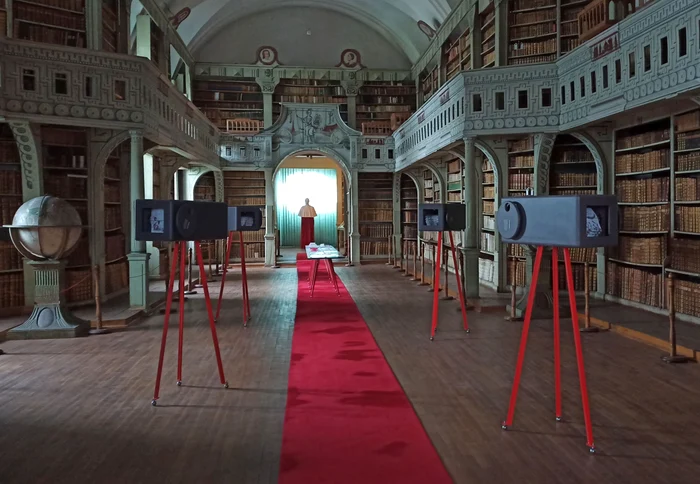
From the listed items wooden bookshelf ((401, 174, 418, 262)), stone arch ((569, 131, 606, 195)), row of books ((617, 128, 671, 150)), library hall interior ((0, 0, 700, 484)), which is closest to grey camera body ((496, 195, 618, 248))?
library hall interior ((0, 0, 700, 484))

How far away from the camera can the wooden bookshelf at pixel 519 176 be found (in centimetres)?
923

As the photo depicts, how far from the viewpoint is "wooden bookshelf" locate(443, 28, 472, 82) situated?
11.7m

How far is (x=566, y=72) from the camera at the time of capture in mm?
7652

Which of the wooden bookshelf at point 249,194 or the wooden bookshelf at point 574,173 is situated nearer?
the wooden bookshelf at point 574,173

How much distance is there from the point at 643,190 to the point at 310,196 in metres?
14.8

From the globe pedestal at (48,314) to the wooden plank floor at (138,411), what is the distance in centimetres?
20

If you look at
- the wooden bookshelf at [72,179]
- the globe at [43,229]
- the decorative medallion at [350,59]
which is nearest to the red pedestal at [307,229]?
the decorative medallion at [350,59]

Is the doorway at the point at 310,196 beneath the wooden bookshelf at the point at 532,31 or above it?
beneath

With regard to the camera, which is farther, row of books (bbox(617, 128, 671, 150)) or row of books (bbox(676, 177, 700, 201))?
row of books (bbox(617, 128, 671, 150))

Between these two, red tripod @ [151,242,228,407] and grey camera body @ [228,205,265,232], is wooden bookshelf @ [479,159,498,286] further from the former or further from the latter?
red tripod @ [151,242,228,407]

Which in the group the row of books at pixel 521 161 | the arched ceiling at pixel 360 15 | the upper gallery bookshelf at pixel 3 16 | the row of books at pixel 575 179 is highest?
the arched ceiling at pixel 360 15

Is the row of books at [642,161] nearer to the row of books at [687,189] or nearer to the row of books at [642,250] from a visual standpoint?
the row of books at [687,189]

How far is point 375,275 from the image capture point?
1256 cm

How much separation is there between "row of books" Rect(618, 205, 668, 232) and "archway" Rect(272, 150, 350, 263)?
13668mm
